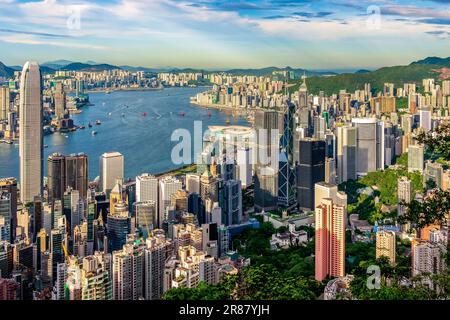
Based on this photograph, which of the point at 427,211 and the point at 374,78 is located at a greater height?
the point at 374,78

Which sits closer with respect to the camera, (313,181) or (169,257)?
(169,257)

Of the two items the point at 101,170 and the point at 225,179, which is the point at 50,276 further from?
the point at 225,179

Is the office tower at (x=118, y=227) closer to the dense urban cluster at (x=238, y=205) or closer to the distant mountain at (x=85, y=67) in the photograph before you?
the dense urban cluster at (x=238, y=205)

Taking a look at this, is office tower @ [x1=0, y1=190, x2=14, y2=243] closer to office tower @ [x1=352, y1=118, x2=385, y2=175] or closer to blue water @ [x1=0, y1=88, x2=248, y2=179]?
blue water @ [x1=0, y1=88, x2=248, y2=179]

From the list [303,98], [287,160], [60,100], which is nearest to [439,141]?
[60,100]

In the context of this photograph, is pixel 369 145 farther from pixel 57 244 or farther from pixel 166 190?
pixel 57 244
